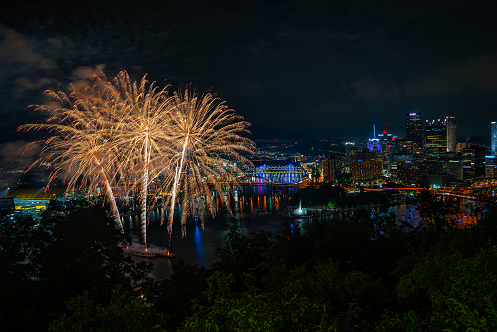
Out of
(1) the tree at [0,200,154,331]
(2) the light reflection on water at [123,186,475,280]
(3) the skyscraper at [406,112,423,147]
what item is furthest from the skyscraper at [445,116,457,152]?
(1) the tree at [0,200,154,331]

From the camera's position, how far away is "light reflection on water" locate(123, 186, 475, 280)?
10242 millimetres

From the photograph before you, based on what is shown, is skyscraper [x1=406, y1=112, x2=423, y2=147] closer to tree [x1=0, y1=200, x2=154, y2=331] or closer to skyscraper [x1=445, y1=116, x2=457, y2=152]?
skyscraper [x1=445, y1=116, x2=457, y2=152]

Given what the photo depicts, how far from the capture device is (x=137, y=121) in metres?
6.97

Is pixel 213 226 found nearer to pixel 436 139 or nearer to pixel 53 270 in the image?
pixel 53 270

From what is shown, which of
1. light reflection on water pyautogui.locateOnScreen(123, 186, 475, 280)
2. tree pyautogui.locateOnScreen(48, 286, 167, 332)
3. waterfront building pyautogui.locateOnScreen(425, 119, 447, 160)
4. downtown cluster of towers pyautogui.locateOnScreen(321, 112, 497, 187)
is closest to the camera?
tree pyautogui.locateOnScreen(48, 286, 167, 332)

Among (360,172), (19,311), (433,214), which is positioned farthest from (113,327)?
(360,172)

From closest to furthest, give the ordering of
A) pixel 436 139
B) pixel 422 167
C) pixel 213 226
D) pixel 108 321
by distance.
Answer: pixel 108 321, pixel 213 226, pixel 422 167, pixel 436 139

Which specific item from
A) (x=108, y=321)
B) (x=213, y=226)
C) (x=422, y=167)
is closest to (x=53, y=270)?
(x=108, y=321)

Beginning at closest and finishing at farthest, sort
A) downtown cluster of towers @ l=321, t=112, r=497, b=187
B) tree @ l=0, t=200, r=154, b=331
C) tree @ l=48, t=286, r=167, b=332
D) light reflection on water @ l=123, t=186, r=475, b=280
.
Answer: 1. tree @ l=48, t=286, r=167, b=332
2. tree @ l=0, t=200, r=154, b=331
3. light reflection on water @ l=123, t=186, r=475, b=280
4. downtown cluster of towers @ l=321, t=112, r=497, b=187

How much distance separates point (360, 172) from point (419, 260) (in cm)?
3621

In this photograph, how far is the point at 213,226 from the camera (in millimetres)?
14773

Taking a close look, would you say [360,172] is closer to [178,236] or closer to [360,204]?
[360,204]

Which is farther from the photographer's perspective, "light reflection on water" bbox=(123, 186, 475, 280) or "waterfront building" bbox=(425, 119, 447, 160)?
"waterfront building" bbox=(425, 119, 447, 160)

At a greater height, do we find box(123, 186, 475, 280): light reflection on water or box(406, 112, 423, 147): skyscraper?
box(406, 112, 423, 147): skyscraper
